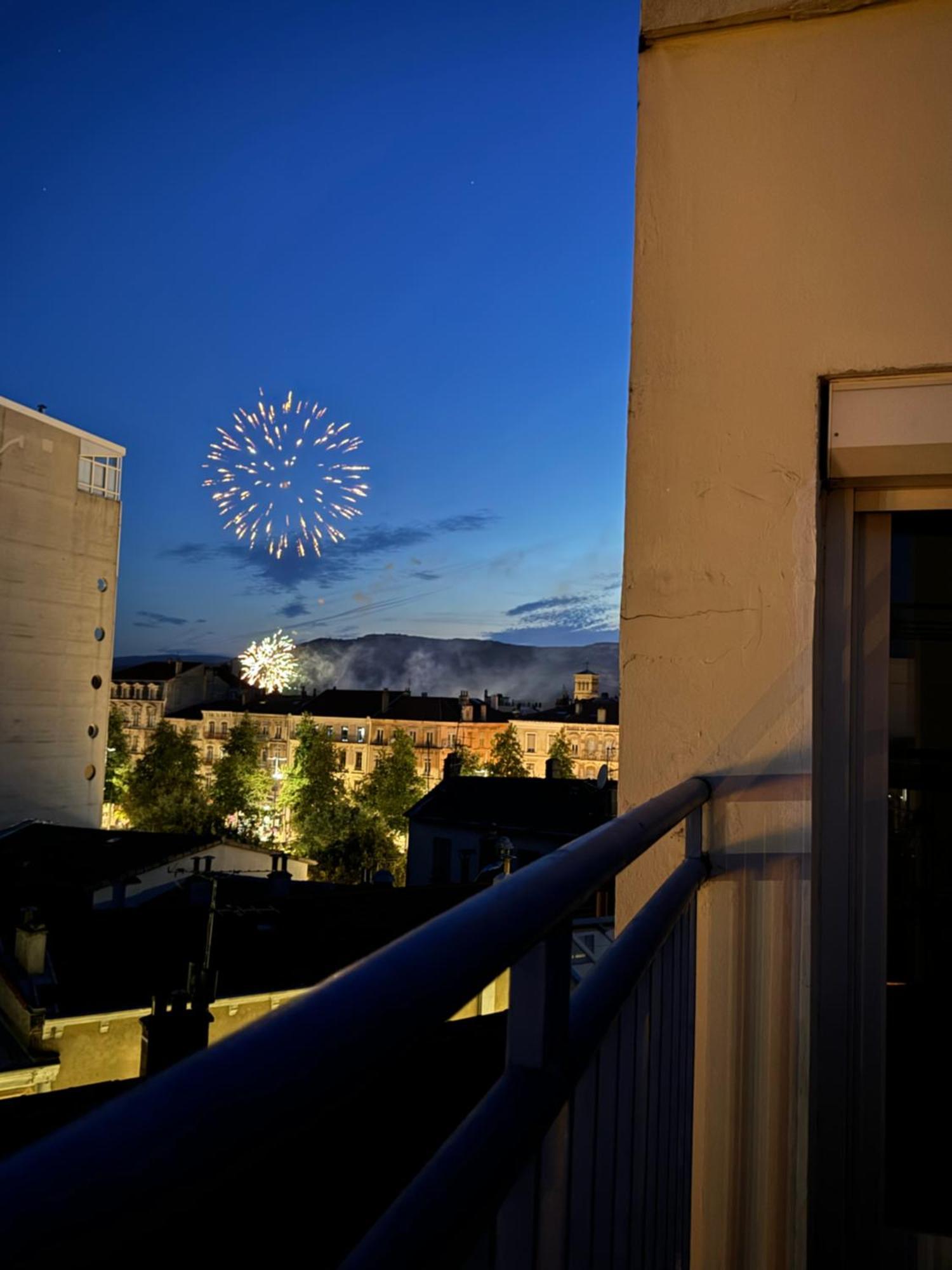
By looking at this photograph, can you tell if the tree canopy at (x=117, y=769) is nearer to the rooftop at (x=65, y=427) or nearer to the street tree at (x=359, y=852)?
the street tree at (x=359, y=852)

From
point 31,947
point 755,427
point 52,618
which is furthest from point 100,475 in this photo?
point 755,427

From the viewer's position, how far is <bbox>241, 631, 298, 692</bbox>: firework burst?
22984mm

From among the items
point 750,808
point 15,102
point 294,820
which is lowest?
point 294,820

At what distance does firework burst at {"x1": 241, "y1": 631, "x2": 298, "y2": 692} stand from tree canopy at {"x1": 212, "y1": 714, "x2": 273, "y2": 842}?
2879cm

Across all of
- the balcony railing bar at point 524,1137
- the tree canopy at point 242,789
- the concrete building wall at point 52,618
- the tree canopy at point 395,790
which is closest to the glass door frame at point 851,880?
the balcony railing bar at point 524,1137

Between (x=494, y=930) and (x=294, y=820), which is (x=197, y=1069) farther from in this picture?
(x=294, y=820)

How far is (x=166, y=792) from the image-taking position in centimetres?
4919

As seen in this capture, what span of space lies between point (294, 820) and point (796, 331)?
51.6m

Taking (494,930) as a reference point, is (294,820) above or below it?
below

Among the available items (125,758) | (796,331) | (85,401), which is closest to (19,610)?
(125,758)

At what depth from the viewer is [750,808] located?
1.72 meters

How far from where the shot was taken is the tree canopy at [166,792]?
48.6m

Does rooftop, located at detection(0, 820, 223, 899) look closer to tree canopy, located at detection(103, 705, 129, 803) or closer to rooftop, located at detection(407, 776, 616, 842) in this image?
rooftop, located at detection(407, 776, 616, 842)

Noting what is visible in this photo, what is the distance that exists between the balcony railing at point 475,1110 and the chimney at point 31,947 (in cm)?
1272
